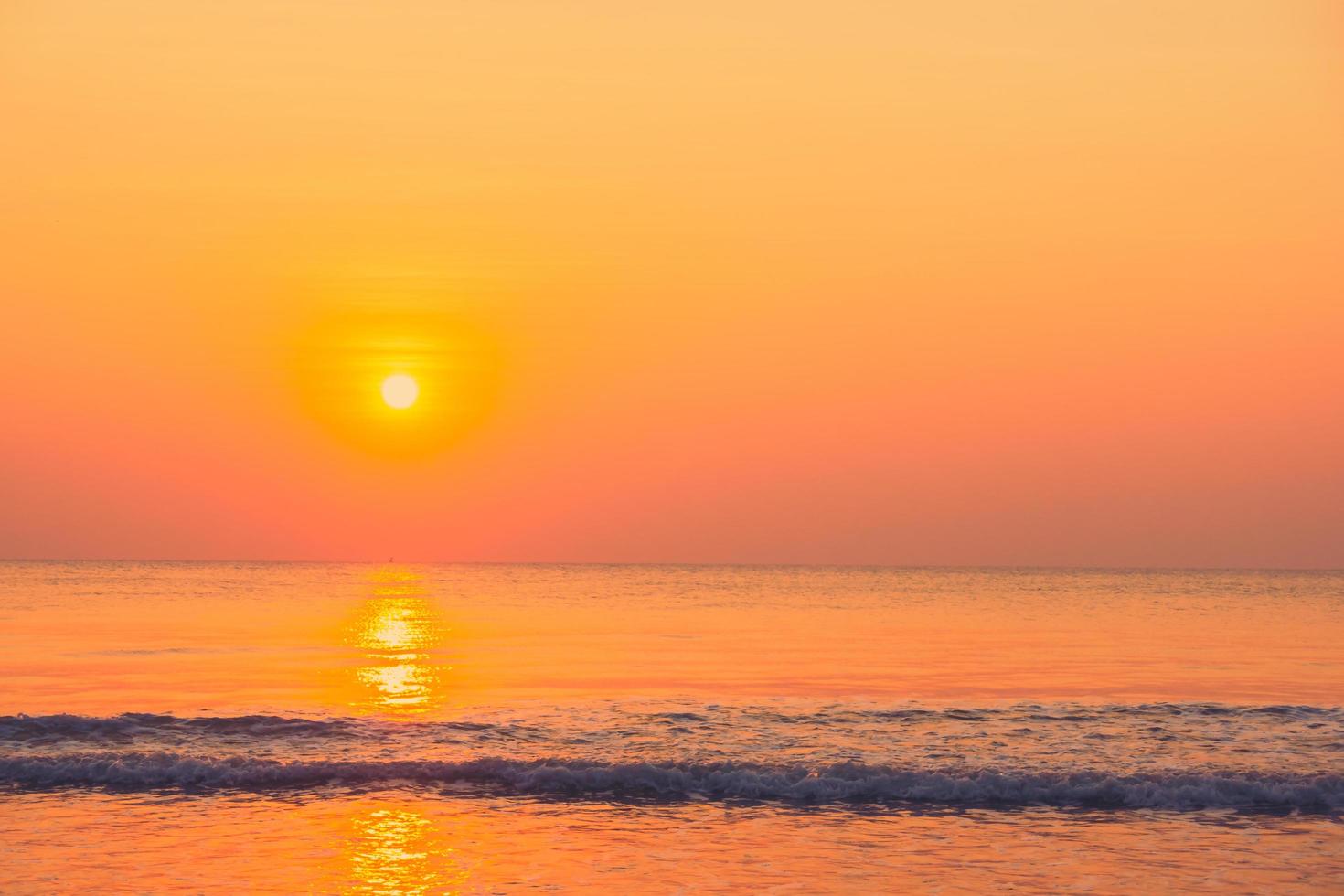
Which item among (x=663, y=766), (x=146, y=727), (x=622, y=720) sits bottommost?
(x=663, y=766)

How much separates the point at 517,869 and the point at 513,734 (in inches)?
464

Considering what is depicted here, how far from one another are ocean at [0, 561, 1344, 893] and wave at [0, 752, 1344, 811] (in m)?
0.08

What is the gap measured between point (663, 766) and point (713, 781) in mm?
1221

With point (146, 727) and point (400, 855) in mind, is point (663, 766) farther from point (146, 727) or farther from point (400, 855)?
point (146, 727)

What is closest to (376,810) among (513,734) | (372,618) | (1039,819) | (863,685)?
(513,734)

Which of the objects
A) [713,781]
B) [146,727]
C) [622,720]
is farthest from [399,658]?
[713,781]

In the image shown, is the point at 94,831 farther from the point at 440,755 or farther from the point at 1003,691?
the point at 1003,691

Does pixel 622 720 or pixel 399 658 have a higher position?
pixel 399 658

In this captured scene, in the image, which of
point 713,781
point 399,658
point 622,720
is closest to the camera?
point 713,781

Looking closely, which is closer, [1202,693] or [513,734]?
[513,734]

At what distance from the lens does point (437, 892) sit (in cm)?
1670

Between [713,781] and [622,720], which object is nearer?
[713,781]

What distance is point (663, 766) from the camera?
2556 centimetres

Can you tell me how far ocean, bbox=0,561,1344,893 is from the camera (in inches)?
722
